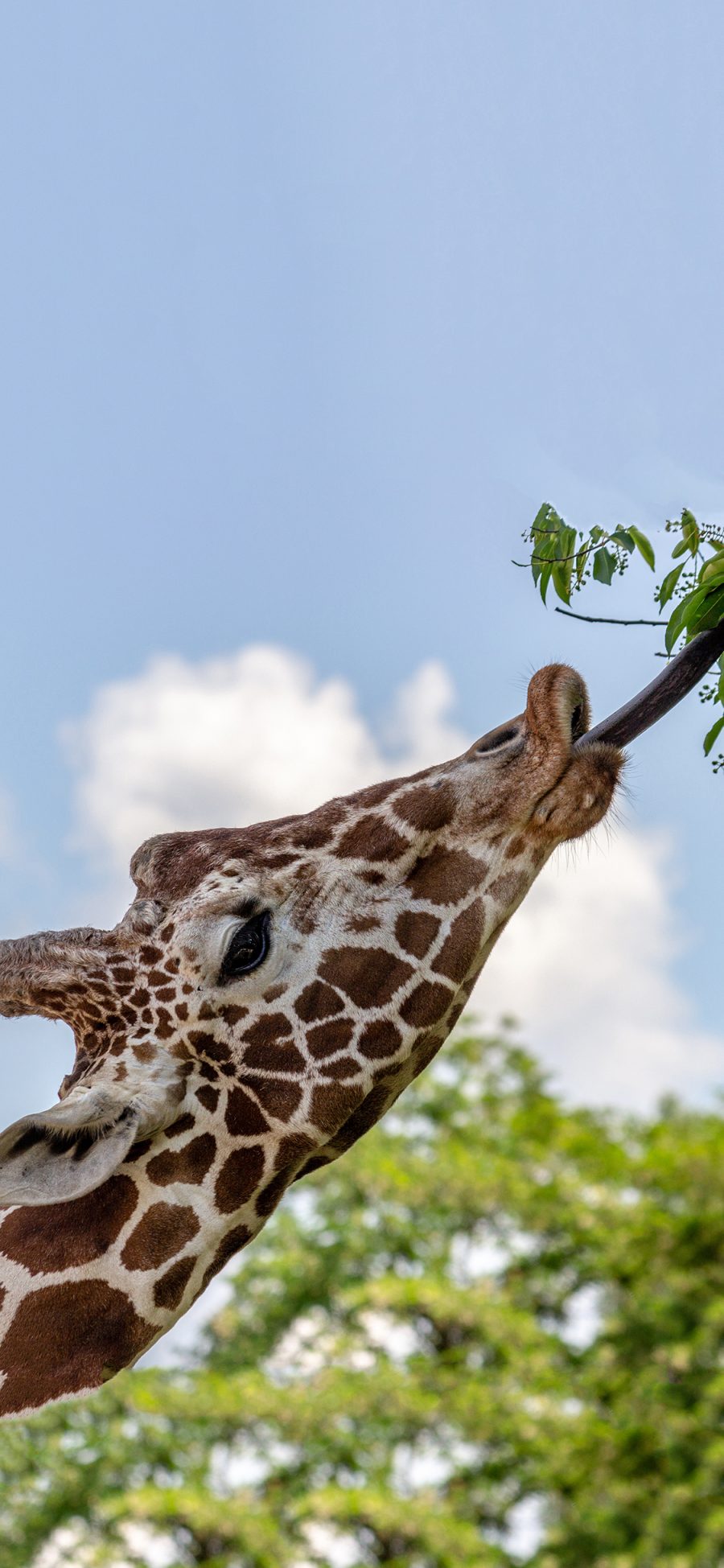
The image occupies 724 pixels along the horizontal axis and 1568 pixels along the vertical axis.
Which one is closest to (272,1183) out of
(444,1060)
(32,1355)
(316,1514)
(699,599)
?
(32,1355)

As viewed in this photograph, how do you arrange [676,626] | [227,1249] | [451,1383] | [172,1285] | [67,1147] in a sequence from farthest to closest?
[451,1383]
[676,626]
[227,1249]
[172,1285]
[67,1147]

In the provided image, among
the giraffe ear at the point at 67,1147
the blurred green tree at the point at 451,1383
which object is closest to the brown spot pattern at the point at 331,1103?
the giraffe ear at the point at 67,1147

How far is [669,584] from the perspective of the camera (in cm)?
332

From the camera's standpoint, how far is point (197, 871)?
322cm

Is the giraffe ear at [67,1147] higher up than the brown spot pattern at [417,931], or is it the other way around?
the brown spot pattern at [417,931]

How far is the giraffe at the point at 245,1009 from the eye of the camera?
9.41 ft

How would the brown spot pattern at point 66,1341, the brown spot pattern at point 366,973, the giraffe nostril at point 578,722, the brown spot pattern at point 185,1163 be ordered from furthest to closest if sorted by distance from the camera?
the giraffe nostril at point 578,722, the brown spot pattern at point 366,973, the brown spot pattern at point 185,1163, the brown spot pattern at point 66,1341

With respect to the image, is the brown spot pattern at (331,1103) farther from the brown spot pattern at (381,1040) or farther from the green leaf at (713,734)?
the green leaf at (713,734)

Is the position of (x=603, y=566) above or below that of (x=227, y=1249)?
above

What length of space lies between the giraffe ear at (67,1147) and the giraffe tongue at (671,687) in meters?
1.28

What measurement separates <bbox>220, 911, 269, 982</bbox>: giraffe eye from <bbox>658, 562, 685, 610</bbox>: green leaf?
1.16 meters

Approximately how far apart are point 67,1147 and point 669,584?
180cm

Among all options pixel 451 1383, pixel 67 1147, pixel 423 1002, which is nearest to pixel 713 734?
pixel 423 1002

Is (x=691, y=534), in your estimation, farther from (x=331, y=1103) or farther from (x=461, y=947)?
(x=331, y=1103)
